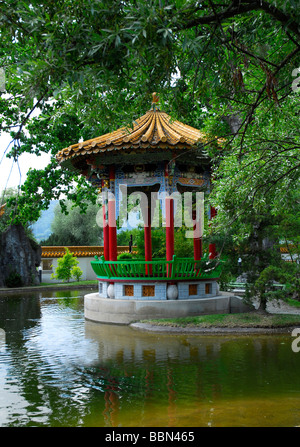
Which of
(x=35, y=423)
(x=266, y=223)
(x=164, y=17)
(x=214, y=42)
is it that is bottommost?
(x=35, y=423)

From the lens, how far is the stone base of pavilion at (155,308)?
506 inches

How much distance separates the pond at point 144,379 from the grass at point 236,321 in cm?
62

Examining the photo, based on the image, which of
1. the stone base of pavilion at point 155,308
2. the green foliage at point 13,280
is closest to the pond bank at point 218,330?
the stone base of pavilion at point 155,308

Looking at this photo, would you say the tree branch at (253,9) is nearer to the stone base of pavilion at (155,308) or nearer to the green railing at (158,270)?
the green railing at (158,270)

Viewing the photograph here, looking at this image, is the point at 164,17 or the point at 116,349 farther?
the point at 116,349

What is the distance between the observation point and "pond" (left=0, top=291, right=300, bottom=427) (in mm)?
5852

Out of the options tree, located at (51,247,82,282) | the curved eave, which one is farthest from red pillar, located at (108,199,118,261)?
tree, located at (51,247,82,282)

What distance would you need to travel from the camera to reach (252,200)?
7.19 metres

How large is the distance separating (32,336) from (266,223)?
6.05m

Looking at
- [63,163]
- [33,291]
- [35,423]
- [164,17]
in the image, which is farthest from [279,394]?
[33,291]

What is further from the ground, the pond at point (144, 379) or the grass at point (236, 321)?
the grass at point (236, 321)

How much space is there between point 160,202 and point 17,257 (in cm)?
1511

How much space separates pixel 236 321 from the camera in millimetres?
11891

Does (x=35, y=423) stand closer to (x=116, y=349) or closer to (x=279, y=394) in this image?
(x=279, y=394)
